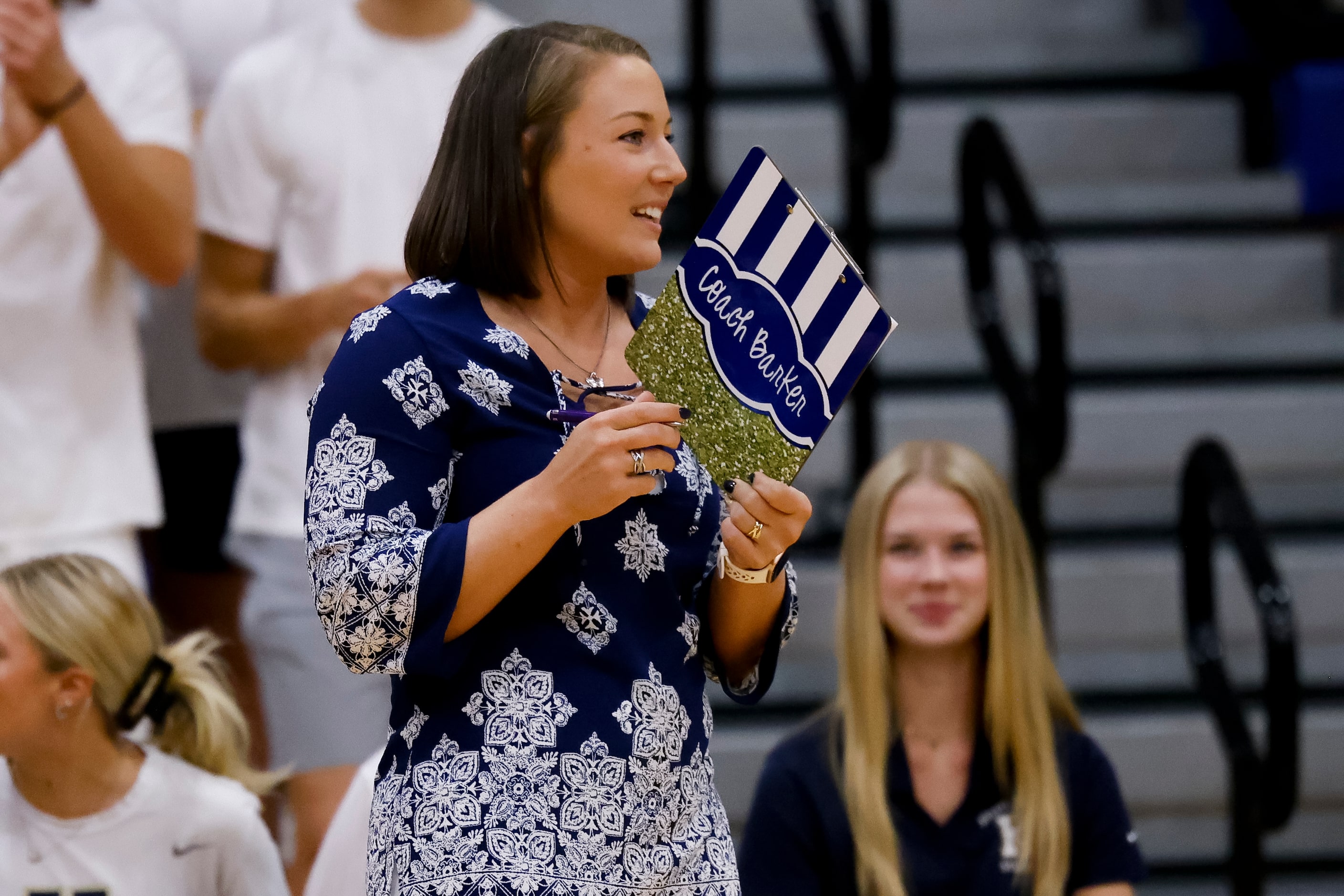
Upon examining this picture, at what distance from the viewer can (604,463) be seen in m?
1.42

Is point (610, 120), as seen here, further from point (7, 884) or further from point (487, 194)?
point (7, 884)

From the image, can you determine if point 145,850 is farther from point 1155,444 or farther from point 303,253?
point 1155,444

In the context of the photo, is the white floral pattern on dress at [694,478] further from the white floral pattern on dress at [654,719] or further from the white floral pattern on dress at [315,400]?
the white floral pattern on dress at [315,400]

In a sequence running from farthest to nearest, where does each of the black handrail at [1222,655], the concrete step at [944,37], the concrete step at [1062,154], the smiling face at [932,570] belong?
the concrete step at [944,37] → the concrete step at [1062,154] → the black handrail at [1222,655] → the smiling face at [932,570]

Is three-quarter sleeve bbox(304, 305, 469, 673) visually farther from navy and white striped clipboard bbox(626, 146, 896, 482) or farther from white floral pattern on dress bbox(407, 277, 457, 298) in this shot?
navy and white striped clipboard bbox(626, 146, 896, 482)

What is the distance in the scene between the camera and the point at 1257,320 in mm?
4621

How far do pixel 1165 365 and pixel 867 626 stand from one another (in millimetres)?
1895

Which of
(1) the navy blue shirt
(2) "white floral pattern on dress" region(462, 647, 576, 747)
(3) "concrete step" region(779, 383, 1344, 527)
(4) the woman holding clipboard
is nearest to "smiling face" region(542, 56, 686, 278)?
(4) the woman holding clipboard

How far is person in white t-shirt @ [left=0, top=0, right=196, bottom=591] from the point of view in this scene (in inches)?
108

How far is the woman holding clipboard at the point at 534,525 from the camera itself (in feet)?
4.70

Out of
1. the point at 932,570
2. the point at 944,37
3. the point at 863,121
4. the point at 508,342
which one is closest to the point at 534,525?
the point at 508,342

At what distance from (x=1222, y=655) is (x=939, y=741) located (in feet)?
2.94

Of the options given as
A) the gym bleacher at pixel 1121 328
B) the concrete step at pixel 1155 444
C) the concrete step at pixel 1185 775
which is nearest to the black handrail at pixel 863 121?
the gym bleacher at pixel 1121 328

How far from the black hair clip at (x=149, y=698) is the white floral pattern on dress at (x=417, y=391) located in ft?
3.87
